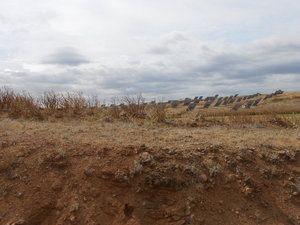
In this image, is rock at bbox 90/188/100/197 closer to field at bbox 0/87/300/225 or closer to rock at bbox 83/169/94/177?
field at bbox 0/87/300/225

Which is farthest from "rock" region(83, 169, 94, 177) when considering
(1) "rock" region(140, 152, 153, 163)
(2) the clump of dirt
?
(1) "rock" region(140, 152, 153, 163)

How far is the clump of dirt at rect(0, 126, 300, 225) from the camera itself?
12.3 feet

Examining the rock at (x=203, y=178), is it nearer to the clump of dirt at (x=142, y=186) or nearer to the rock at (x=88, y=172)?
the clump of dirt at (x=142, y=186)

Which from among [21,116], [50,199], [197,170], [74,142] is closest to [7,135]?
[74,142]

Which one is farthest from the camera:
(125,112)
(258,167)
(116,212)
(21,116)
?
(125,112)

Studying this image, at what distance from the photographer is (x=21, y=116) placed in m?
10.5

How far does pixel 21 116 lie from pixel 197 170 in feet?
28.4

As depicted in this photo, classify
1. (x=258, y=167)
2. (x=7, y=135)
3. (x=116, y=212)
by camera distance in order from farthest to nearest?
(x=7, y=135) → (x=258, y=167) → (x=116, y=212)

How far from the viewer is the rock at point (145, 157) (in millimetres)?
4453

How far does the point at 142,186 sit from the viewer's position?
412 centimetres

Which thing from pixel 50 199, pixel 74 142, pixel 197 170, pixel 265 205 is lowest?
pixel 265 205

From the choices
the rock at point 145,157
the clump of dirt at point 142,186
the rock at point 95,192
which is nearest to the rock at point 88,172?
the clump of dirt at point 142,186

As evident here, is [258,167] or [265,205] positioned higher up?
[258,167]

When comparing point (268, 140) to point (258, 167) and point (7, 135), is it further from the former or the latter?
point (7, 135)
